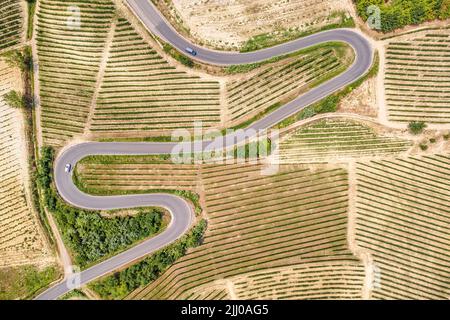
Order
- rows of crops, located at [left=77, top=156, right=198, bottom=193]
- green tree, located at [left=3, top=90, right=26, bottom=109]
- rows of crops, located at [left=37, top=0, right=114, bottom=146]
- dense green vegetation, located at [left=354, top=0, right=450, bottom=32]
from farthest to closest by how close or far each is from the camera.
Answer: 1. dense green vegetation, located at [left=354, top=0, right=450, bottom=32]
2. rows of crops, located at [left=37, top=0, right=114, bottom=146]
3. rows of crops, located at [left=77, top=156, right=198, bottom=193]
4. green tree, located at [left=3, top=90, right=26, bottom=109]

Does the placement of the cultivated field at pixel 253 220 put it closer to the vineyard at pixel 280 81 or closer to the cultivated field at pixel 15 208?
the cultivated field at pixel 15 208

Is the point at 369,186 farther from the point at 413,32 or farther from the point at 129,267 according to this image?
the point at 129,267

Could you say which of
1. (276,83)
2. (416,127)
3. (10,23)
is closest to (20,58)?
(10,23)

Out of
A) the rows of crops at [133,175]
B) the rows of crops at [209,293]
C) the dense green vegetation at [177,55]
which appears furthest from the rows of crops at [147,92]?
the rows of crops at [209,293]

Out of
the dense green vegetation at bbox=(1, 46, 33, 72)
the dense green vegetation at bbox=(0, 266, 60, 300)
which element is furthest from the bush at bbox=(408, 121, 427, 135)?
the dense green vegetation at bbox=(1, 46, 33, 72)

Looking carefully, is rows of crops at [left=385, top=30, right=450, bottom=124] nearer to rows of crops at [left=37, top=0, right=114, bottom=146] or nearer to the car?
the car

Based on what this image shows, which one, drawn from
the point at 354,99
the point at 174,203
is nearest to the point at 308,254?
the point at 174,203

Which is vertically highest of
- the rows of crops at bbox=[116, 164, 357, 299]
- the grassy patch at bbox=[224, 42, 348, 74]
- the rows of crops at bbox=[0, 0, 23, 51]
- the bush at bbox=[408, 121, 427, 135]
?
the rows of crops at bbox=[0, 0, 23, 51]
